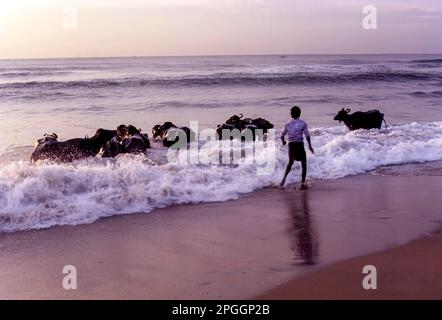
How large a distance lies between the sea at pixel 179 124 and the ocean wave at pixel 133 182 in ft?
0.06

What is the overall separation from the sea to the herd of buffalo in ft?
1.31

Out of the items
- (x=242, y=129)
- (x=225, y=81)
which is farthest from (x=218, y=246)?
→ (x=225, y=81)

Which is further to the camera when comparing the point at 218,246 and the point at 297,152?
the point at 297,152

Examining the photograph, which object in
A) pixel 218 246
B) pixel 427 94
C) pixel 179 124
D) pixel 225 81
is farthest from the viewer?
pixel 225 81

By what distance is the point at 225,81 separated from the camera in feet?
129

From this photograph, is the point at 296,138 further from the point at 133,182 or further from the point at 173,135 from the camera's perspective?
the point at 173,135

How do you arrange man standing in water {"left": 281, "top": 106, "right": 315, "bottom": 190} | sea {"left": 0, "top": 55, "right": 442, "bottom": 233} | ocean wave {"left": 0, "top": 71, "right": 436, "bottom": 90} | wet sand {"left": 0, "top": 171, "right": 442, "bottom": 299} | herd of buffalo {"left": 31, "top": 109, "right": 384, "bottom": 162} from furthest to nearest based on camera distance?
ocean wave {"left": 0, "top": 71, "right": 436, "bottom": 90} < herd of buffalo {"left": 31, "top": 109, "right": 384, "bottom": 162} < man standing in water {"left": 281, "top": 106, "right": 315, "bottom": 190} < sea {"left": 0, "top": 55, "right": 442, "bottom": 233} < wet sand {"left": 0, "top": 171, "right": 442, "bottom": 299}

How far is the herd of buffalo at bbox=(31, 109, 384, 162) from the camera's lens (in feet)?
41.1

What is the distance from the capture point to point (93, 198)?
28.2 ft

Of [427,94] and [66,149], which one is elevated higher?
[427,94]
